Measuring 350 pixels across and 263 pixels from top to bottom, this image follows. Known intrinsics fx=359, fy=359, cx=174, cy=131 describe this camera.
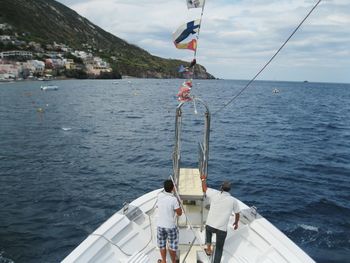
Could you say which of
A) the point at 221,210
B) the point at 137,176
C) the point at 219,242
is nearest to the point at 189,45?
the point at 221,210

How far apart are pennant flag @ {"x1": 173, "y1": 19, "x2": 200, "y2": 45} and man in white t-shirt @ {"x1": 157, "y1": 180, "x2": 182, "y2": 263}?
3.82 m

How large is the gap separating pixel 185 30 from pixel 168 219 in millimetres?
4766

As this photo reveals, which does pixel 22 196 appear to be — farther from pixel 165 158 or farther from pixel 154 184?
pixel 165 158

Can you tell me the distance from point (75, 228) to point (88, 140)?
64.7 feet

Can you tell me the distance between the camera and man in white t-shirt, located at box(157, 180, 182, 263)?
25.5ft

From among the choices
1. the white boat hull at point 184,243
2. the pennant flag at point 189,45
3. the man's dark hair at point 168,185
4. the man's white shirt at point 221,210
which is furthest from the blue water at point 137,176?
the pennant flag at point 189,45

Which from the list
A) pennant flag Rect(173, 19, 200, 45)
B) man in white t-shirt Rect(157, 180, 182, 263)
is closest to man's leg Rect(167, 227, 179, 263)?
man in white t-shirt Rect(157, 180, 182, 263)

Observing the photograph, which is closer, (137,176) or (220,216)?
(220,216)

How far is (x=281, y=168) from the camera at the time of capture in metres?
24.7

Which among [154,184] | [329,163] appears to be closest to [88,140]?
[154,184]

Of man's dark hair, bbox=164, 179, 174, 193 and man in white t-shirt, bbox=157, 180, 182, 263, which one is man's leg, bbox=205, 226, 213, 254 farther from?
man's dark hair, bbox=164, 179, 174, 193

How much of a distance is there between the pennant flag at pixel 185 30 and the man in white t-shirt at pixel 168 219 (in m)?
3.82

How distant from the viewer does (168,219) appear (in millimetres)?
7824

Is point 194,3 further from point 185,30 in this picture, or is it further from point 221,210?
point 221,210
